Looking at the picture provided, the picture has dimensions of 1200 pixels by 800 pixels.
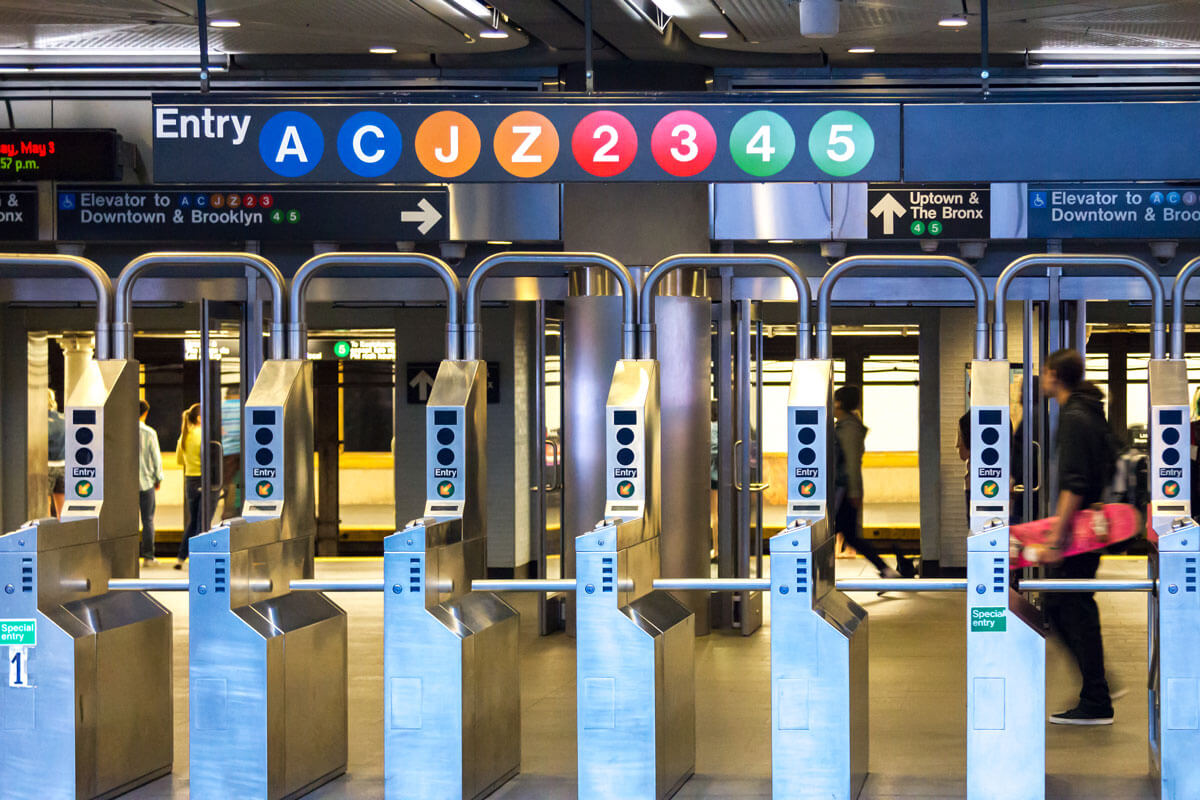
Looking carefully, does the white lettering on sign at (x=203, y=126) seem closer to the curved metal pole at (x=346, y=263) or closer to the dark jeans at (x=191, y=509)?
the curved metal pole at (x=346, y=263)

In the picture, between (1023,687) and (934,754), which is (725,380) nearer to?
(934,754)

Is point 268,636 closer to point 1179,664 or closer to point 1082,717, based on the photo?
point 1179,664

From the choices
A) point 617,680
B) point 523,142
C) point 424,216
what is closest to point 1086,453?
point 617,680

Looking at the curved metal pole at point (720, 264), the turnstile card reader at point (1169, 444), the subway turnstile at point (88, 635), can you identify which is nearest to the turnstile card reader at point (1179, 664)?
the turnstile card reader at point (1169, 444)

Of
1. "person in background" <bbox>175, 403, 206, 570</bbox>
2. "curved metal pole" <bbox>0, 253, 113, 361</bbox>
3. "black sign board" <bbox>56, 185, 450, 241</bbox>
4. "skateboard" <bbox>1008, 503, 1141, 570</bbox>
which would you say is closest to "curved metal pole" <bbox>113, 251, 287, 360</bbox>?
"curved metal pole" <bbox>0, 253, 113, 361</bbox>

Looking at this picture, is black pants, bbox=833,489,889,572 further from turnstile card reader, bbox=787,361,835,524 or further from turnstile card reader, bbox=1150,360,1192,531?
turnstile card reader, bbox=787,361,835,524

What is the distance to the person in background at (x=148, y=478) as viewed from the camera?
11.0m

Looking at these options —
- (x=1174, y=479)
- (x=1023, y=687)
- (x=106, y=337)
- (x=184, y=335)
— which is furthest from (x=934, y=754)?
(x=184, y=335)

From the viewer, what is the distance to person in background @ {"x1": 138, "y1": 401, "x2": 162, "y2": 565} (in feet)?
36.2

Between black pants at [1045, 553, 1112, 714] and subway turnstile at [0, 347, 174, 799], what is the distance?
12.0 feet

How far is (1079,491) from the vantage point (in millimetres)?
5660

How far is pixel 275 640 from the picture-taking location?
488 cm

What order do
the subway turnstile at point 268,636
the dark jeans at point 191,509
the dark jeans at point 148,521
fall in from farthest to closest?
the dark jeans at point 148,521
the dark jeans at point 191,509
the subway turnstile at point 268,636

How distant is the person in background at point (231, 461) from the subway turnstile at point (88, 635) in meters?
3.53
